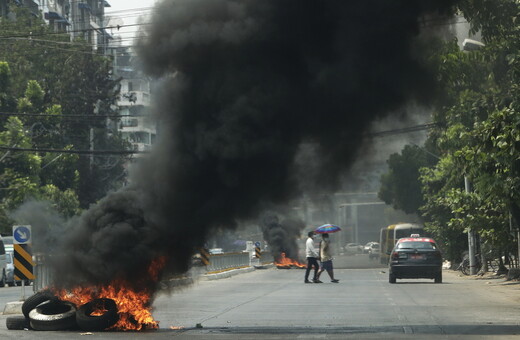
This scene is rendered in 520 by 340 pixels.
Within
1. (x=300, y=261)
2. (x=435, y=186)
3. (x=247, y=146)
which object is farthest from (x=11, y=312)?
(x=300, y=261)

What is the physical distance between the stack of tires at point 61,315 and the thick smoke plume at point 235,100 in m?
0.45

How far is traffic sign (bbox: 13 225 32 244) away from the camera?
24047 mm

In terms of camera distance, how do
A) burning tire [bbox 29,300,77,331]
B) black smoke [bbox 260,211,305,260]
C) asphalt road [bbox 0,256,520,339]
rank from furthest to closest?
black smoke [bbox 260,211,305,260] < burning tire [bbox 29,300,77,331] < asphalt road [bbox 0,256,520,339]

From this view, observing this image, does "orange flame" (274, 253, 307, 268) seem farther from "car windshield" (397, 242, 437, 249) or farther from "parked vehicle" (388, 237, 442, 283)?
"parked vehicle" (388, 237, 442, 283)

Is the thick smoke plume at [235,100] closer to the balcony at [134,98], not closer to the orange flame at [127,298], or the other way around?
the orange flame at [127,298]

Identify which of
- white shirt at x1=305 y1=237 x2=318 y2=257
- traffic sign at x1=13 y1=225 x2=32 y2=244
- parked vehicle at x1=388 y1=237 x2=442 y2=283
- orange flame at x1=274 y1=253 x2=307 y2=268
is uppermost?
traffic sign at x1=13 y1=225 x2=32 y2=244

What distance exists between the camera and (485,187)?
22.3 m

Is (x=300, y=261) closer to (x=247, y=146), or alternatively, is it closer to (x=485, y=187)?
(x=485, y=187)

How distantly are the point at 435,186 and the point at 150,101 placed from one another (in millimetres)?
36725

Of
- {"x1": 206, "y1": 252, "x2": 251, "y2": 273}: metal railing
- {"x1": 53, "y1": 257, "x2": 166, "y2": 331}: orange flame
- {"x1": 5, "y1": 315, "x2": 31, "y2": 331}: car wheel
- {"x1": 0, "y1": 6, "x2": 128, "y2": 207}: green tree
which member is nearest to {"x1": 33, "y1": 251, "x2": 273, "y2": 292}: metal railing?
{"x1": 206, "y1": 252, "x2": 251, "y2": 273}: metal railing

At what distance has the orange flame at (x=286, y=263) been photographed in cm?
5936

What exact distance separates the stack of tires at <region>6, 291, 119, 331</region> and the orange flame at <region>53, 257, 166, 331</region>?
6.9 inches

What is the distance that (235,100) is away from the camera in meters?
16.7

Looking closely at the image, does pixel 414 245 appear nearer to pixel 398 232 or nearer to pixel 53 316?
pixel 53 316
